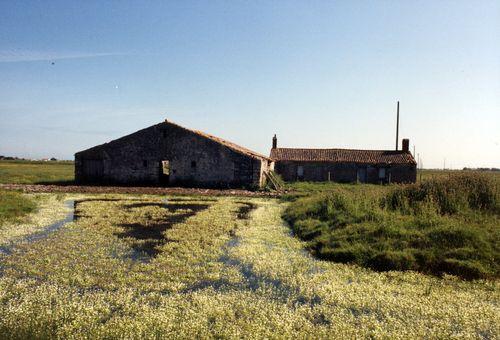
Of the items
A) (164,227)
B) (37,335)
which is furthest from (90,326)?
(164,227)

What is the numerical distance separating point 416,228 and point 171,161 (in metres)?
25.8

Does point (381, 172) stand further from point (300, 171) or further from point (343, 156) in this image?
point (300, 171)

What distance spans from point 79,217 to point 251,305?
1232cm

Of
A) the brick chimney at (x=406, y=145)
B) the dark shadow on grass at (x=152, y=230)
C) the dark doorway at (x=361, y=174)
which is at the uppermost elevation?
the brick chimney at (x=406, y=145)

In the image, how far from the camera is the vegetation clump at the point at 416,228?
10273 millimetres

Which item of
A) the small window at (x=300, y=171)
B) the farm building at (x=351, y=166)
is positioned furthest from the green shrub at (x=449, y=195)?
the small window at (x=300, y=171)

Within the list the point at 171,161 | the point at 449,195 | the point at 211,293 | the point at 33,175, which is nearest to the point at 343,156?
the point at 171,161

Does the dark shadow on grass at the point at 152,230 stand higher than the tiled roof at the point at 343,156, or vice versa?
the tiled roof at the point at 343,156

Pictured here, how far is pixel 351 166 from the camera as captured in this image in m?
44.5

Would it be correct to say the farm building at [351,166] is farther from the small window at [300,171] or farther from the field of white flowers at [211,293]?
the field of white flowers at [211,293]

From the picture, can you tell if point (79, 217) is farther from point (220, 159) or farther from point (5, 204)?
point (220, 159)

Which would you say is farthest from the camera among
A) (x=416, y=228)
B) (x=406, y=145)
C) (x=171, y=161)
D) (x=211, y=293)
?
(x=406, y=145)

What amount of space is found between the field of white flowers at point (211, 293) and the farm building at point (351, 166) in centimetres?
3205

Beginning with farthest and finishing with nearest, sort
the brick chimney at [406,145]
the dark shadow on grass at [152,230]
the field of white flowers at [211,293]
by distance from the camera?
1. the brick chimney at [406,145]
2. the dark shadow on grass at [152,230]
3. the field of white flowers at [211,293]
